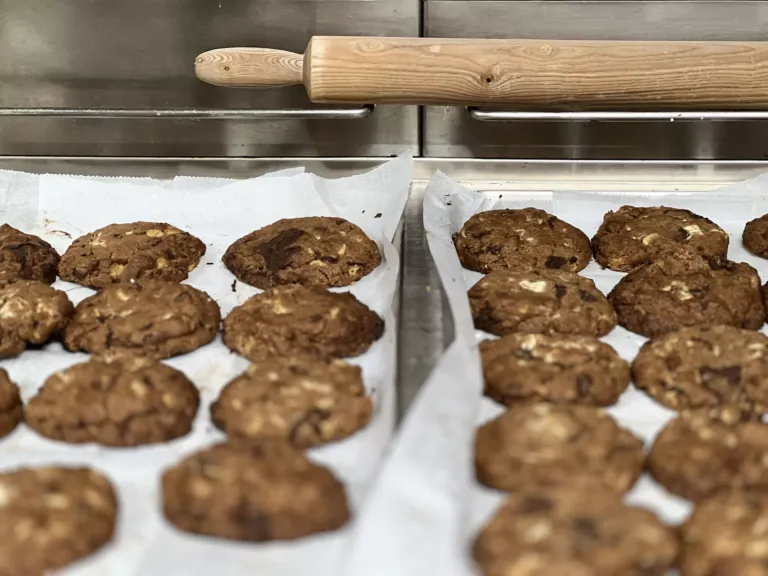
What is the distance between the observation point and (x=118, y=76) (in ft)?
7.69

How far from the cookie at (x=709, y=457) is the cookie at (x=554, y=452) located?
0.13ft

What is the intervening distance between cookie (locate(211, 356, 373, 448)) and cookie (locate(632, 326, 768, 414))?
0.52 meters

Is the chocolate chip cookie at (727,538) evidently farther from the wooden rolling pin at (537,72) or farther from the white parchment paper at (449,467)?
the wooden rolling pin at (537,72)

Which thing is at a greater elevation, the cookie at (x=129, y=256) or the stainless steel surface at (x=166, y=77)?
the stainless steel surface at (x=166, y=77)

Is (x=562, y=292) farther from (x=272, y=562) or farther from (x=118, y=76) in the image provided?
(x=118, y=76)

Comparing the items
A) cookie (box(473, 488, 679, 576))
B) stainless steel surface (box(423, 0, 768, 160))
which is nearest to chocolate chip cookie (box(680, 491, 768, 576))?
cookie (box(473, 488, 679, 576))

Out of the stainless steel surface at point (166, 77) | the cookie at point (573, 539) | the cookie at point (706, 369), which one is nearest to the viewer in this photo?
the cookie at point (573, 539)

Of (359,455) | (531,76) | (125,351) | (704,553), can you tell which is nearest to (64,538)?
(359,455)

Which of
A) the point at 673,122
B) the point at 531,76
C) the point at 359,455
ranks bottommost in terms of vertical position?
the point at 359,455

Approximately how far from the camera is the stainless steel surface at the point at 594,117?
90.3 inches

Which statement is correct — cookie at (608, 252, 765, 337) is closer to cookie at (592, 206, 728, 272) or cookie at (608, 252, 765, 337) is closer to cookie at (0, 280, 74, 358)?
cookie at (592, 206, 728, 272)

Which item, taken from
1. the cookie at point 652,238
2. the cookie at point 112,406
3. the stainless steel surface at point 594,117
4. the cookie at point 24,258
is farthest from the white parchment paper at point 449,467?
the cookie at point 24,258

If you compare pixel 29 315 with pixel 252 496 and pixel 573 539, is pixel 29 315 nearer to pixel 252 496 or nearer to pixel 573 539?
pixel 252 496

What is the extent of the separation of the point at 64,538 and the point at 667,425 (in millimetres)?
899
